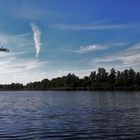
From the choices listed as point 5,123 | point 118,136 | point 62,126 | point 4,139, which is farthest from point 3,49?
point 5,123

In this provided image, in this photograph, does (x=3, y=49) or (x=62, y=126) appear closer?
(x=3, y=49)

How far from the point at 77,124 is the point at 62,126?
104 inches

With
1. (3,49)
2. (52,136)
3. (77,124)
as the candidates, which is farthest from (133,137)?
(3,49)

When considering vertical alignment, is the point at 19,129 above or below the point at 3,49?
below

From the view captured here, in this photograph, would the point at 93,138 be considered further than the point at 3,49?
Yes

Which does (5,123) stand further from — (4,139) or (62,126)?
(4,139)

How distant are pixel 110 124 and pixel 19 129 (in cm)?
1201

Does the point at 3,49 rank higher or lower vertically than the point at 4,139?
higher

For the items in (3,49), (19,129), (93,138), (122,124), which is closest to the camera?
(3,49)

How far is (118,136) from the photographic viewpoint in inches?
1465

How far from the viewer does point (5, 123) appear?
47.9 m

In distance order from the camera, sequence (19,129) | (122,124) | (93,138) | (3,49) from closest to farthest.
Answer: (3,49), (93,138), (19,129), (122,124)

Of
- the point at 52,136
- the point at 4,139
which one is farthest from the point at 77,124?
the point at 4,139

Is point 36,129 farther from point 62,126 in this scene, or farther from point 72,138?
point 72,138
